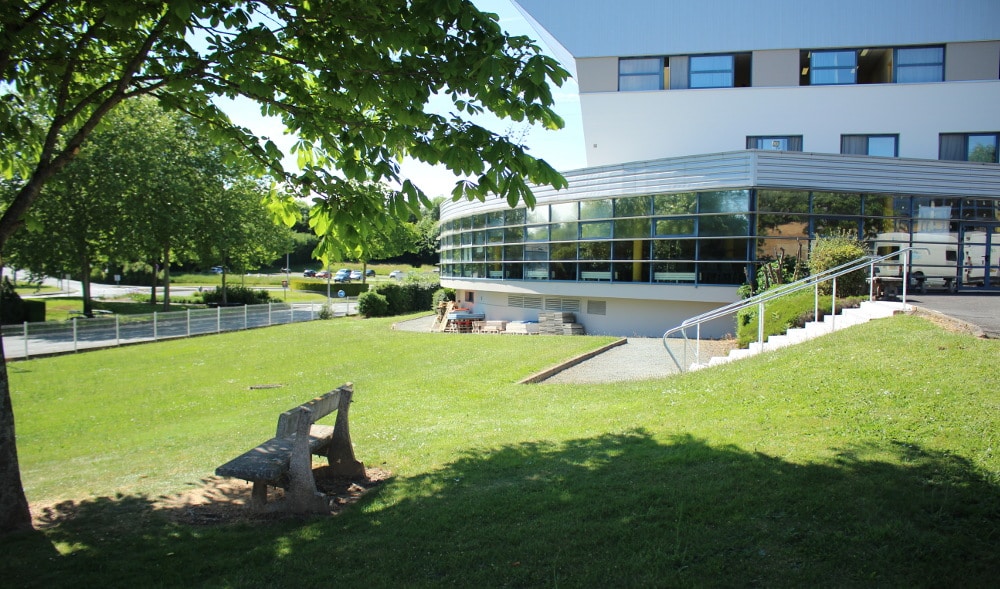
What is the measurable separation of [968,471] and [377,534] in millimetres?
4384

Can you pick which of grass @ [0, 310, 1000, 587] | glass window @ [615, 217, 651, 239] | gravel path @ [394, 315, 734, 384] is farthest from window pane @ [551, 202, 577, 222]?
grass @ [0, 310, 1000, 587]

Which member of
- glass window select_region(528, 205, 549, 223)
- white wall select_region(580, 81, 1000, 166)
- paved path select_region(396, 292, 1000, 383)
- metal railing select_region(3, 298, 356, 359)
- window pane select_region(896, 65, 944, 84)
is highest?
window pane select_region(896, 65, 944, 84)

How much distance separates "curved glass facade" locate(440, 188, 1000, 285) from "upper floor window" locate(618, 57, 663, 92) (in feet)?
21.7

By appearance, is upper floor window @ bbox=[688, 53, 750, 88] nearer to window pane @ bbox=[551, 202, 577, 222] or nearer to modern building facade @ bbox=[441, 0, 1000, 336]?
modern building facade @ bbox=[441, 0, 1000, 336]

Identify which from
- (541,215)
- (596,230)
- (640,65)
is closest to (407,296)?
(541,215)

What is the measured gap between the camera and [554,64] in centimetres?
495

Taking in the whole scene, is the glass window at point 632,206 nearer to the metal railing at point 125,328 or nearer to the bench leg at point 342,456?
the bench leg at point 342,456

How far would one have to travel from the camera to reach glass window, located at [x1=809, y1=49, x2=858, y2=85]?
24.3 m

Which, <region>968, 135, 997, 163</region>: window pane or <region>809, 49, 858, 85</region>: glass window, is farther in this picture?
<region>809, 49, 858, 85</region>: glass window

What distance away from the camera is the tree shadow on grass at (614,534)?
3463mm

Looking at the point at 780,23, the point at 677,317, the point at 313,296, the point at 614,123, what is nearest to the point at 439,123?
the point at 677,317

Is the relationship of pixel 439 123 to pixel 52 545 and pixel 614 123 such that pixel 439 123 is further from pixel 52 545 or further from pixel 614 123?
pixel 614 123

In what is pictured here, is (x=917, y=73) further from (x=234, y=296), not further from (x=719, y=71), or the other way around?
(x=234, y=296)

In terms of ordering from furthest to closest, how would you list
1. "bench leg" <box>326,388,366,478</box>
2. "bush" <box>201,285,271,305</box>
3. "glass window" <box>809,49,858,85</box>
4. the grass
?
"bush" <box>201,285,271,305</box>, "glass window" <box>809,49,858,85</box>, "bench leg" <box>326,388,366,478</box>, the grass
